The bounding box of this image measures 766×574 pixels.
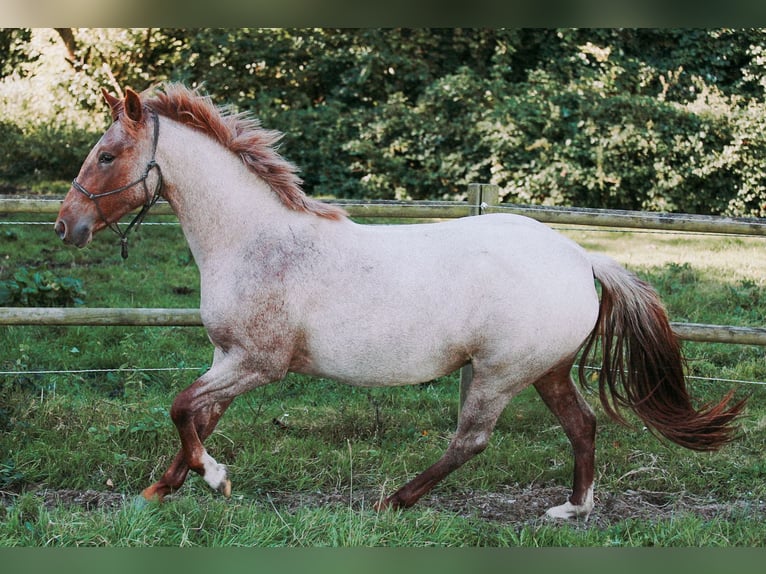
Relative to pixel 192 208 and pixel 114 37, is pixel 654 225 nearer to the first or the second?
pixel 192 208

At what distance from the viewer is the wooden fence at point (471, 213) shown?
4.66 metres

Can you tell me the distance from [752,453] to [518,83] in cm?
832

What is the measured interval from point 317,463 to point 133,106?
228 centimetres

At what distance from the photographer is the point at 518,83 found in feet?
40.0

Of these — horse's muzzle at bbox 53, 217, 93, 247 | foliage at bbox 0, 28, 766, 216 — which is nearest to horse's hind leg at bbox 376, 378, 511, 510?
horse's muzzle at bbox 53, 217, 93, 247

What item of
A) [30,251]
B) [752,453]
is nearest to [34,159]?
[30,251]

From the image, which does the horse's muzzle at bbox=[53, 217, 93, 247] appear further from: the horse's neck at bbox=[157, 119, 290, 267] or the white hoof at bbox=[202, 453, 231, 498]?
the white hoof at bbox=[202, 453, 231, 498]

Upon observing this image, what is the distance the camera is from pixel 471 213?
5.22 m

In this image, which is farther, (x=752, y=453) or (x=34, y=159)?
(x=34, y=159)

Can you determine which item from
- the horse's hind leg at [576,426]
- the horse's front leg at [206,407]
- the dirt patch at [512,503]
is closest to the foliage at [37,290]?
the dirt patch at [512,503]

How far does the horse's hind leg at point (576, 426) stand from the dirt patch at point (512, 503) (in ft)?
0.44

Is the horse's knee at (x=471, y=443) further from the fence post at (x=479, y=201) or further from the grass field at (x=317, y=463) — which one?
the fence post at (x=479, y=201)

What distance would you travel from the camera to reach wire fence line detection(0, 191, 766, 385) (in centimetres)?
466

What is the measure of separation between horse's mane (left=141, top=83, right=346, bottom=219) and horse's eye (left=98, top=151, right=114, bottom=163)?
0.33 metres
